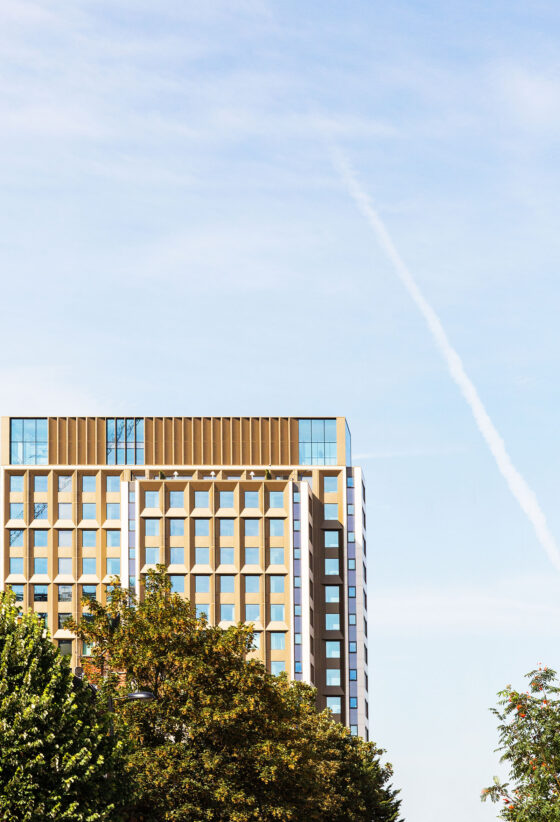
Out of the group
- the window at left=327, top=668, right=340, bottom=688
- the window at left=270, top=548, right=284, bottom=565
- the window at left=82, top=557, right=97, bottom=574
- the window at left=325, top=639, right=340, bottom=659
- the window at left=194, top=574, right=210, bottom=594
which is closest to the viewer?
the window at left=194, top=574, right=210, bottom=594

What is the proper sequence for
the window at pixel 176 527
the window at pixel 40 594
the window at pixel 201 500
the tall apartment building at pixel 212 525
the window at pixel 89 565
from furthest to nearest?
the window at pixel 89 565 → the window at pixel 40 594 → the window at pixel 201 500 → the window at pixel 176 527 → the tall apartment building at pixel 212 525

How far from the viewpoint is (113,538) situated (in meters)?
138

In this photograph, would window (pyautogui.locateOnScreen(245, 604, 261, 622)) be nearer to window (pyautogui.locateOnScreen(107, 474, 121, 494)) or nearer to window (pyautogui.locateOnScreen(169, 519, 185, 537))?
window (pyautogui.locateOnScreen(169, 519, 185, 537))

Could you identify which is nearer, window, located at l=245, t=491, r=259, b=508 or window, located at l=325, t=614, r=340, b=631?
window, located at l=245, t=491, r=259, b=508

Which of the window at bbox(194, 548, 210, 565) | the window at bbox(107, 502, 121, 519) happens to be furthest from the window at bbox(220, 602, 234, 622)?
the window at bbox(107, 502, 121, 519)

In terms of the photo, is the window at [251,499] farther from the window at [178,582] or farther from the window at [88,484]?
the window at [88,484]

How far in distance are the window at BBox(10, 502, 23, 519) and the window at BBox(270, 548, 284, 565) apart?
2565 cm

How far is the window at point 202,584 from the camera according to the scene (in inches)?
5236

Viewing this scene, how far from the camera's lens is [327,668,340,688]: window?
448 ft

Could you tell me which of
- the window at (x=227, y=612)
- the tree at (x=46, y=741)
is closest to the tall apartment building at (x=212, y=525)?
the window at (x=227, y=612)

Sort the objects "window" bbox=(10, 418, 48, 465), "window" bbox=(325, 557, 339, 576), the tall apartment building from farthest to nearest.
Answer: "window" bbox=(10, 418, 48, 465) < "window" bbox=(325, 557, 339, 576) < the tall apartment building

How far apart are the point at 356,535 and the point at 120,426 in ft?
87.7

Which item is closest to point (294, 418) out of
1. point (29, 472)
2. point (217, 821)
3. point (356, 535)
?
point (356, 535)

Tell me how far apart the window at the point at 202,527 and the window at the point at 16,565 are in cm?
1793
